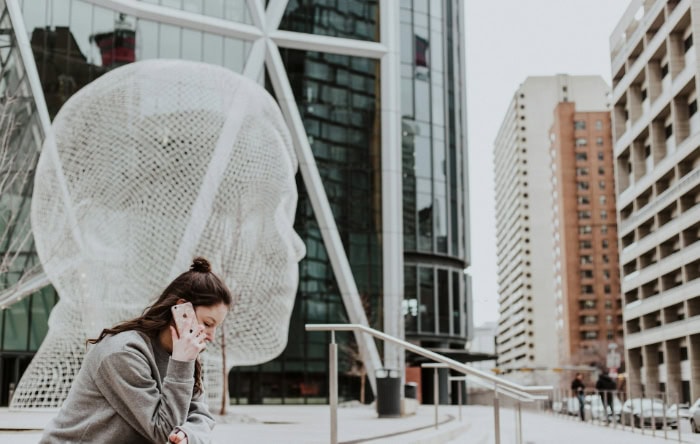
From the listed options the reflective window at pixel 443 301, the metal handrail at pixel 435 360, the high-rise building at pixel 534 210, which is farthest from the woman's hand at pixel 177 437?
the high-rise building at pixel 534 210

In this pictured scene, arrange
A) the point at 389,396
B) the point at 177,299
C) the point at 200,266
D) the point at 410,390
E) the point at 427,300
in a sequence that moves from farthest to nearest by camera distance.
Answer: the point at 427,300
the point at 410,390
the point at 389,396
the point at 200,266
the point at 177,299

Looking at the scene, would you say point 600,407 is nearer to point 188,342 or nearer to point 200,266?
point 200,266

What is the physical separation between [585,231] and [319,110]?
91.9 metres

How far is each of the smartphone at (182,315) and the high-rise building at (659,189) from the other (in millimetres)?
46977

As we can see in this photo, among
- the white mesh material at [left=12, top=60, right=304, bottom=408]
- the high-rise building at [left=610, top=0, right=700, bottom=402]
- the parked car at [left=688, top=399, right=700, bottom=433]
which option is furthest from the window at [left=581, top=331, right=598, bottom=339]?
the white mesh material at [left=12, top=60, right=304, bottom=408]

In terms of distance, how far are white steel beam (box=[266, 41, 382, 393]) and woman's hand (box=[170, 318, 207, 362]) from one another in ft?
119

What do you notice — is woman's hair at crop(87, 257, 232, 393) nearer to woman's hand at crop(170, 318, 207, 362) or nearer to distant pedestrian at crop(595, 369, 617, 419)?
woman's hand at crop(170, 318, 207, 362)

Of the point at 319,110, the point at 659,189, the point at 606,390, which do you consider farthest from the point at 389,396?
the point at 659,189

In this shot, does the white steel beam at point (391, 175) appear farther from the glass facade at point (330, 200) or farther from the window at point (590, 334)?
the window at point (590, 334)

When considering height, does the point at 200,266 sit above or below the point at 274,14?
below

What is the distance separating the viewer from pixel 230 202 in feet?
59.6

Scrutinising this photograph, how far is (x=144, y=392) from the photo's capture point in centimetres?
277

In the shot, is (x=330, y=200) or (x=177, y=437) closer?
(x=177, y=437)

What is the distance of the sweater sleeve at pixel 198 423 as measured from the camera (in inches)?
113
